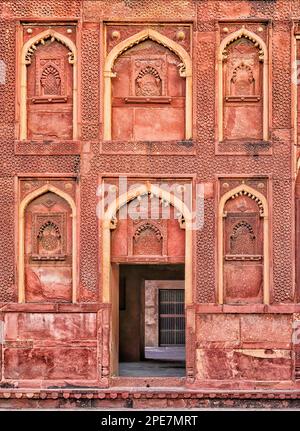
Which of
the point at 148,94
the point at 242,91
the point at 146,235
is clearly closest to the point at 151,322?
the point at 146,235

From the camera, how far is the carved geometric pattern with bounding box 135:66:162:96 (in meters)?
12.7

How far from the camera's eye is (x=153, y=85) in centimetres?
1276

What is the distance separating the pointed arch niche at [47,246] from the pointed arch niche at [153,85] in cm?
119

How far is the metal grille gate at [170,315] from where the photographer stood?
20.3m

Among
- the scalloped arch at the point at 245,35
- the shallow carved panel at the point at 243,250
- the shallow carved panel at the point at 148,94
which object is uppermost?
the scalloped arch at the point at 245,35

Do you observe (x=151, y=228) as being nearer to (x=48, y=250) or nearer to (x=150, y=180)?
Result: (x=150, y=180)

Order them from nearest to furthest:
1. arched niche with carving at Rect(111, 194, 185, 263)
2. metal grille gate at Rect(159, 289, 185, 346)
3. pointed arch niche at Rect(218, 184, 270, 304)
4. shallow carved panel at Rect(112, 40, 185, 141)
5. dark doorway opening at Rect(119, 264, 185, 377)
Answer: pointed arch niche at Rect(218, 184, 270, 304)
arched niche with carving at Rect(111, 194, 185, 263)
shallow carved panel at Rect(112, 40, 185, 141)
dark doorway opening at Rect(119, 264, 185, 377)
metal grille gate at Rect(159, 289, 185, 346)

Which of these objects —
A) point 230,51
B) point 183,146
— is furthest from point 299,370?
point 230,51

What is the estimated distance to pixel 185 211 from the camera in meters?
12.6

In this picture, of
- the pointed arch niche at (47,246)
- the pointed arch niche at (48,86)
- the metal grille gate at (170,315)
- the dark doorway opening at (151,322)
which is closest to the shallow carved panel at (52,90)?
the pointed arch niche at (48,86)

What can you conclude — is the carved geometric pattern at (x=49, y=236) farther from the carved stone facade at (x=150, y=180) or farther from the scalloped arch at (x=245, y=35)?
the scalloped arch at (x=245, y=35)

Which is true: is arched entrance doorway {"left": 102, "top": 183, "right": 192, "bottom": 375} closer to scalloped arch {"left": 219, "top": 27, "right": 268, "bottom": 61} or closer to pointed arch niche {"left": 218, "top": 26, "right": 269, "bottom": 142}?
pointed arch niche {"left": 218, "top": 26, "right": 269, "bottom": 142}

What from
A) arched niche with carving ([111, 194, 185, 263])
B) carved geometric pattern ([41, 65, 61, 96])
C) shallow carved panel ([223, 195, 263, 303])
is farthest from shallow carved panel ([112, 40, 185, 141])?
shallow carved panel ([223, 195, 263, 303])

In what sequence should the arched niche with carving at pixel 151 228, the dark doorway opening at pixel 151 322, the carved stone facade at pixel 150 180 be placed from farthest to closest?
the dark doorway opening at pixel 151 322
the arched niche with carving at pixel 151 228
the carved stone facade at pixel 150 180
